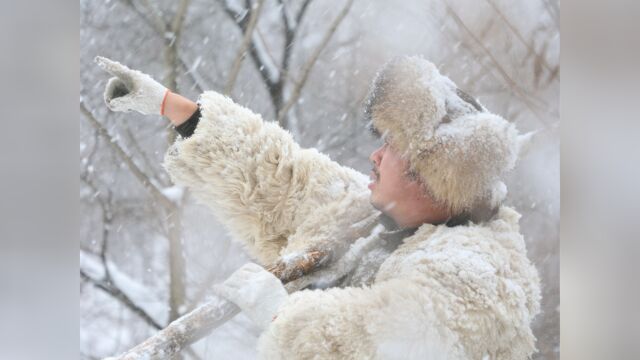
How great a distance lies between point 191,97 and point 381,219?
0.53m

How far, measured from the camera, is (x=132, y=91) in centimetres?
151

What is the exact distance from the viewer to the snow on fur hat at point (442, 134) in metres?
1.44

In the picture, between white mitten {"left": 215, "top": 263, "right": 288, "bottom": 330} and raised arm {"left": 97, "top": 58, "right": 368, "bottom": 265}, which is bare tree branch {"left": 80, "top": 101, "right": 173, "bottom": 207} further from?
white mitten {"left": 215, "top": 263, "right": 288, "bottom": 330}

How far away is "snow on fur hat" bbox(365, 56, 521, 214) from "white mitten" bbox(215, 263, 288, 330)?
1.34ft

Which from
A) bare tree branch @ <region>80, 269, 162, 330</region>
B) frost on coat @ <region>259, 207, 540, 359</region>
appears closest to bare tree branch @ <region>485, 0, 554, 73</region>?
frost on coat @ <region>259, 207, 540, 359</region>

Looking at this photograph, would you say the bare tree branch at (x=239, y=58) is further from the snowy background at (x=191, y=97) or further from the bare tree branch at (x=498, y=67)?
the bare tree branch at (x=498, y=67)

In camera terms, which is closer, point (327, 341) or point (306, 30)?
point (327, 341)

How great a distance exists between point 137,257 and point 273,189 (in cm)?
36

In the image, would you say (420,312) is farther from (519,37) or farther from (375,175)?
(519,37)
